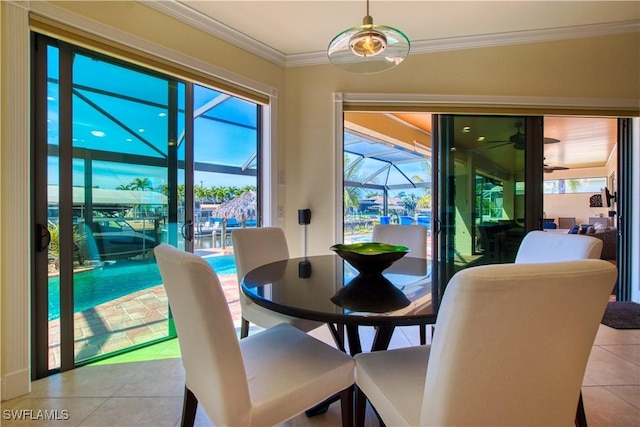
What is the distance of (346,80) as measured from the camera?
302 cm

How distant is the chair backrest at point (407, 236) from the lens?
7.64 ft

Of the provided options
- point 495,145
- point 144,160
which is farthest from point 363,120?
point 144,160

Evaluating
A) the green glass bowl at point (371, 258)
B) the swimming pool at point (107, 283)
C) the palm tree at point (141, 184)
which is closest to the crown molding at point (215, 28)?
the palm tree at point (141, 184)

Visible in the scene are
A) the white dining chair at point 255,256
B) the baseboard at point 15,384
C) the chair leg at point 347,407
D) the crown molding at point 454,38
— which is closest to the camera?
the chair leg at point 347,407

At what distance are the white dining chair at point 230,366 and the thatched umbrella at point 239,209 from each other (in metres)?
1.76

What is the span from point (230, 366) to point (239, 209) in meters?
2.21

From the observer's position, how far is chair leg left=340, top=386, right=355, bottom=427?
3.85 feet

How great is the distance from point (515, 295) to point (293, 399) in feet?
2.62

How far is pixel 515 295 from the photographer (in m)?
0.66

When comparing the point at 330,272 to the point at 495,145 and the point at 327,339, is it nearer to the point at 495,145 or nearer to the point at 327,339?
the point at 327,339

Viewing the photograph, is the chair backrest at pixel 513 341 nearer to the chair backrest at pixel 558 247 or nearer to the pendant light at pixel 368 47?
the chair backrest at pixel 558 247

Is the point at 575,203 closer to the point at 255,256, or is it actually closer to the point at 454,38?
the point at 454,38

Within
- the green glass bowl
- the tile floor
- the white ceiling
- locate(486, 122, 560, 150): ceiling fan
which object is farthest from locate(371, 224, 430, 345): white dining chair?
the white ceiling

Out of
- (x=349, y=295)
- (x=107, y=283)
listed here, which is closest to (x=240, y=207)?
(x=107, y=283)
